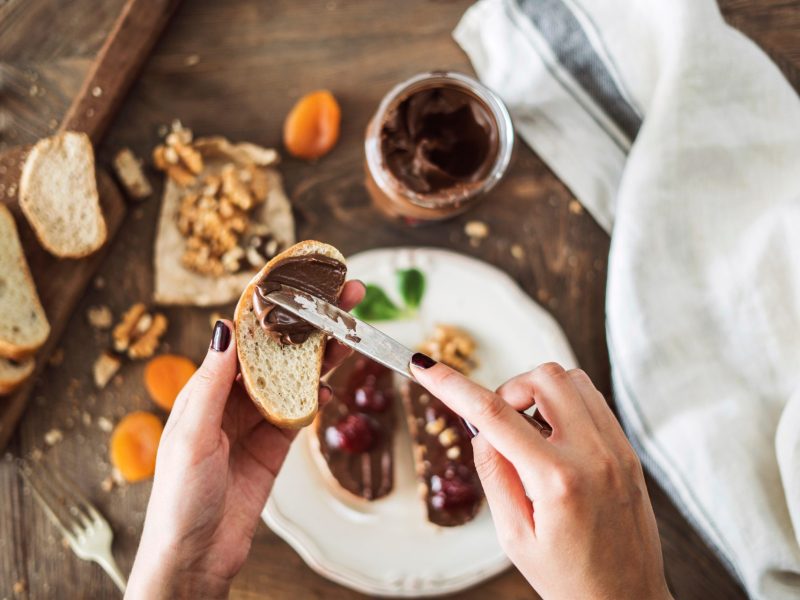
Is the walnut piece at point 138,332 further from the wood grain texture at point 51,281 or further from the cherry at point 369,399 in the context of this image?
the cherry at point 369,399

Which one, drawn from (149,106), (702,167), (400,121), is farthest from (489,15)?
(149,106)

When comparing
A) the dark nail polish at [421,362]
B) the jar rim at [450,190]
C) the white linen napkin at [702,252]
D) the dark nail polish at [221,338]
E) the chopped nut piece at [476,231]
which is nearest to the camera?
the dark nail polish at [421,362]

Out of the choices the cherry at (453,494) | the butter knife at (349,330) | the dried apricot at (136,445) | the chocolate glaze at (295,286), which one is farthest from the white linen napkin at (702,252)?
the dried apricot at (136,445)

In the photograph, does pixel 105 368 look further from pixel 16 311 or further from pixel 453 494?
pixel 453 494

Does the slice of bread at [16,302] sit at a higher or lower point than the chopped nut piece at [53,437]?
higher

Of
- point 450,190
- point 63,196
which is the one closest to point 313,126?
point 450,190

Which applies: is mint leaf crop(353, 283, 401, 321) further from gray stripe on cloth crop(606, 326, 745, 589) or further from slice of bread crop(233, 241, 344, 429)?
gray stripe on cloth crop(606, 326, 745, 589)

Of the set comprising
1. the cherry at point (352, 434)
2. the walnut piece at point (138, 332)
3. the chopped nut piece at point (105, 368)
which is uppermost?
the walnut piece at point (138, 332)
